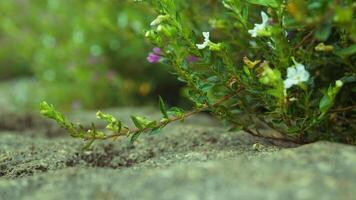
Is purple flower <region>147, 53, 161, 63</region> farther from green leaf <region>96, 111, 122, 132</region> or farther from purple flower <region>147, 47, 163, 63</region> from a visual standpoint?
green leaf <region>96, 111, 122, 132</region>

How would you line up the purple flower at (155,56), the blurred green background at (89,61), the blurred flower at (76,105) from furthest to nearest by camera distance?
the blurred flower at (76,105)
the blurred green background at (89,61)
the purple flower at (155,56)

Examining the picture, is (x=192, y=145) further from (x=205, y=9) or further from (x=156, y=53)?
(x=205, y=9)

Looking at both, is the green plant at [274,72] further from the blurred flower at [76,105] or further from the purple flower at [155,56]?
the blurred flower at [76,105]

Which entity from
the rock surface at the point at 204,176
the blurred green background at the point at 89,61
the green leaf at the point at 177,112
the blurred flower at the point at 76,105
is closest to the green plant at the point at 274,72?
the green leaf at the point at 177,112

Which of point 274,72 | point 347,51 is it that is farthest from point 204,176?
point 347,51

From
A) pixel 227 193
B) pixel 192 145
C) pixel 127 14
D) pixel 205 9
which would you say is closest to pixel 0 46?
pixel 127 14

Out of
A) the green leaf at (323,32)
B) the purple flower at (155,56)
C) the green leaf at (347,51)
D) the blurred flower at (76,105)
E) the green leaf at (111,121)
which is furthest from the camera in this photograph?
the blurred flower at (76,105)

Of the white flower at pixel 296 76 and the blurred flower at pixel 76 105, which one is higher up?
the blurred flower at pixel 76 105
